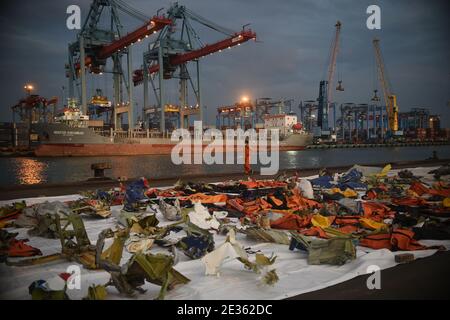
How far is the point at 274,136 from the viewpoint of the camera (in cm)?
5900

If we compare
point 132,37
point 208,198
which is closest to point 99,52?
point 132,37

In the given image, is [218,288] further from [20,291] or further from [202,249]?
[20,291]

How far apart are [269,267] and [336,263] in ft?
2.12

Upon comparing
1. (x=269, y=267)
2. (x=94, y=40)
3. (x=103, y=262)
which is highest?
(x=94, y=40)

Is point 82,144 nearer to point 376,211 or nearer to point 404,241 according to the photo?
point 376,211

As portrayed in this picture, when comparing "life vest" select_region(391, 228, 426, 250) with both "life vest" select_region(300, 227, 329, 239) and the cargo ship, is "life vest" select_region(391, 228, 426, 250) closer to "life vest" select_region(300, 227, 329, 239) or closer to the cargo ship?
"life vest" select_region(300, 227, 329, 239)

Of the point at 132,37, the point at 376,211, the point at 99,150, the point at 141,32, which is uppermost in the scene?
the point at 141,32

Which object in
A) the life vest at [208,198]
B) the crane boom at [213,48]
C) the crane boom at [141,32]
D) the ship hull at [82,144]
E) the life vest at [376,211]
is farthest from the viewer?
the ship hull at [82,144]

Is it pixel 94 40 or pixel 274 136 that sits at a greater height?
pixel 94 40

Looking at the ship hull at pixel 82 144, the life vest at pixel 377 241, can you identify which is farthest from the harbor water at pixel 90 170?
the life vest at pixel 377 241

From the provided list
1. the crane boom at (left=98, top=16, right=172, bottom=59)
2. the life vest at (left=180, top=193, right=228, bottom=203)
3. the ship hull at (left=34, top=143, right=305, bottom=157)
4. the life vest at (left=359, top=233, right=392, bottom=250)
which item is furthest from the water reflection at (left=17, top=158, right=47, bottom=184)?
the life vest at (left=359, top=233, right=392, bottom=250)

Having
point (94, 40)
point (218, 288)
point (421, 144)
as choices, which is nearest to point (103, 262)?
point (218, 288)

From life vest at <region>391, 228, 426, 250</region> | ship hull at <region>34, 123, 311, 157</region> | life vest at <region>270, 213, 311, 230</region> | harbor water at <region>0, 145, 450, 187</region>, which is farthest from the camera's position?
ship hull at <region>34, 123, 311, 157</region>

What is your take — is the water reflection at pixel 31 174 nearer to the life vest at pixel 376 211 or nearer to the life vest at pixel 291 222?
the life vest at pixel 291 222
